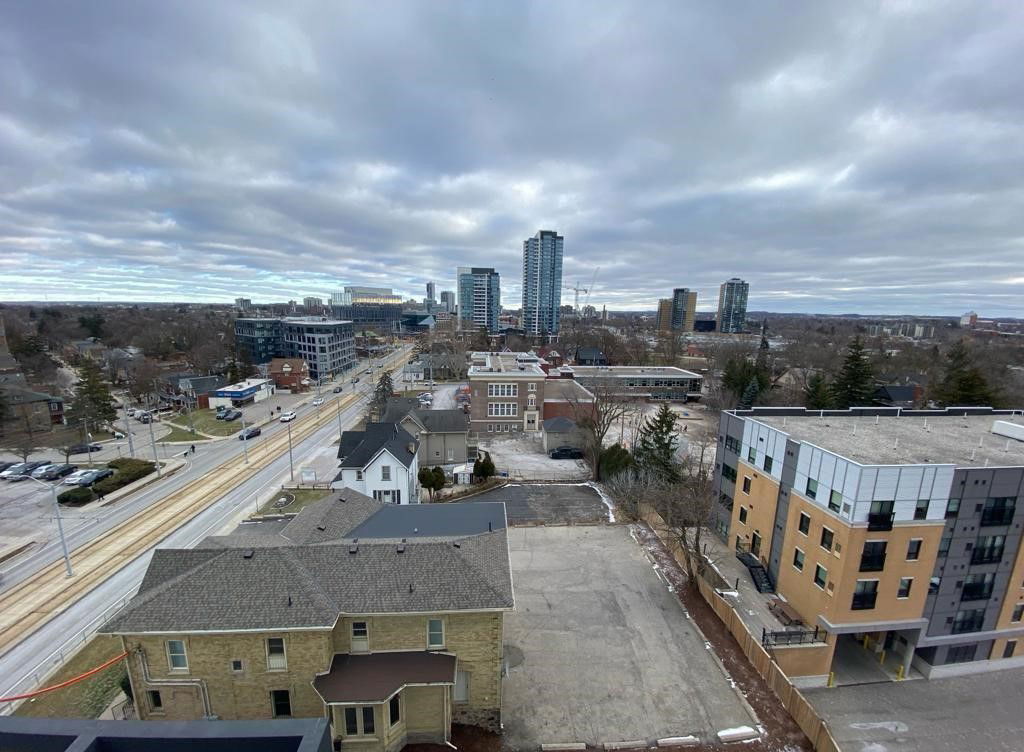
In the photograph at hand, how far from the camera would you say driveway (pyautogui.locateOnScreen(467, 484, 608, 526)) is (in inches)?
1470

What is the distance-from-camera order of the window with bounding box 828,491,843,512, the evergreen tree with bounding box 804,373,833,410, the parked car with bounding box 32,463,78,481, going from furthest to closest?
1. the evergreen tree with bounding box 804,373,833,410
2. the parked car with bounding box 32,463,78,481
3. the window with bounding box 828,491,843,512

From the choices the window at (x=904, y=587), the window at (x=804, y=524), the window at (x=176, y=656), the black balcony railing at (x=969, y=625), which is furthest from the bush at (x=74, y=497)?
the black balcony railing at (x=969, y=625)

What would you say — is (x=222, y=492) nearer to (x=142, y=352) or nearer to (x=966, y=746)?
(x=966, y=746)

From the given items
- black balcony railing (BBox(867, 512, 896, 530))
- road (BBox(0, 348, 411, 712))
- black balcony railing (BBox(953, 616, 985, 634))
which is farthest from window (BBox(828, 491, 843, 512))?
road (BBox(0, 348, 411, 712))

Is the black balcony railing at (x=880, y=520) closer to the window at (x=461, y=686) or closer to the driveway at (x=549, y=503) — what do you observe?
the driveway at (x=549, y=503)

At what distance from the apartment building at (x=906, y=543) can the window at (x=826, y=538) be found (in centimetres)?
10

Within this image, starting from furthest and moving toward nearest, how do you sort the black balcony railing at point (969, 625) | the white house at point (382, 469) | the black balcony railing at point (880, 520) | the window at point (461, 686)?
the white house at point (382, 469) < the black balcony railing at point (969, 625) < the black balcony railing at point (880, 520) < the window at point (461, 686)

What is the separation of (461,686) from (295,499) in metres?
28.4

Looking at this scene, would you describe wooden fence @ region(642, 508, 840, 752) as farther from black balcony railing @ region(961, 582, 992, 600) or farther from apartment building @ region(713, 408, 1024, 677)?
black balcony railing @ region(961, 582, 992, 600)

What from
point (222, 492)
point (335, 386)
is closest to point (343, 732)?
point (222, 492)

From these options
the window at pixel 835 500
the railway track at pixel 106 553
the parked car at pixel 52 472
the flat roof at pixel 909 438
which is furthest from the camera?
the parked car at pixel 52 472

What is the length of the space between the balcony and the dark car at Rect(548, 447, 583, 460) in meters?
34.1

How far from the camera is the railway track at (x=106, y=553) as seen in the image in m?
24.7

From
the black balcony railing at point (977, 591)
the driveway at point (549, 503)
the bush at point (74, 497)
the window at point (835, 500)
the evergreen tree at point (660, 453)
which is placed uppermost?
the window at point (835, 500)
